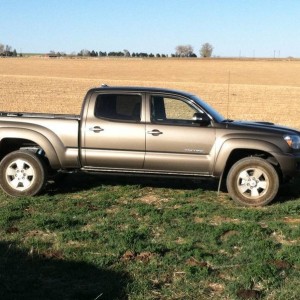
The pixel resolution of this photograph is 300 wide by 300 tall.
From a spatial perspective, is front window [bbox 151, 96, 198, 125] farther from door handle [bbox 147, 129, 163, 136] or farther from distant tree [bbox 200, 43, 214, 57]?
distant tree [bbox 200, 43, 214, 57]

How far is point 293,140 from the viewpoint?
24.3 ft

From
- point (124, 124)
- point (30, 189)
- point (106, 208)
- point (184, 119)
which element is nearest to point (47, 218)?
point (106, 208)

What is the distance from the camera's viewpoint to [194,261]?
15.8 feet

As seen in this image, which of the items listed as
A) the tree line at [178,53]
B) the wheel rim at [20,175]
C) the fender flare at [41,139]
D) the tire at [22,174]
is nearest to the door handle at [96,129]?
the fender flare at [41,139]

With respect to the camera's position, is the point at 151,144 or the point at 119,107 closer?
the point at 151,144

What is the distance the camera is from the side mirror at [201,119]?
7386mm

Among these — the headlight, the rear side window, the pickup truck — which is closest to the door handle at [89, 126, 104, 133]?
the pickup truck

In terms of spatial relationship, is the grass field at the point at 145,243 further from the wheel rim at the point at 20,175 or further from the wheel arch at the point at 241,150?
the wheel arch at the point at 241,150

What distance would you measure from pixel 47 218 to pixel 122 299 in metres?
2.60

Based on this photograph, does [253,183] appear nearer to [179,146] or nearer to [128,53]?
[179,146]

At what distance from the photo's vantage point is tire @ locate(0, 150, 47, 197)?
7605mm

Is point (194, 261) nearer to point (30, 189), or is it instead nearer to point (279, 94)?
point (30, 189)

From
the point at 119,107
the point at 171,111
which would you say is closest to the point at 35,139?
the point at 119,107

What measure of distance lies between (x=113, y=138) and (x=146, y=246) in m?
2.58
